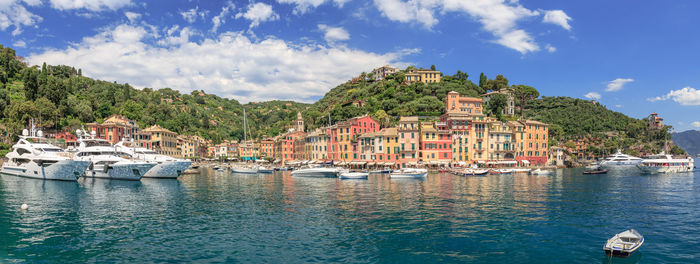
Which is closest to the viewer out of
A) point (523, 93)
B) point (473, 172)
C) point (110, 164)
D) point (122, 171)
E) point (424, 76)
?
point (122, 171)

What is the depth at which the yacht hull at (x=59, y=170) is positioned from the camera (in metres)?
52.5

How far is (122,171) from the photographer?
56281 millimetres

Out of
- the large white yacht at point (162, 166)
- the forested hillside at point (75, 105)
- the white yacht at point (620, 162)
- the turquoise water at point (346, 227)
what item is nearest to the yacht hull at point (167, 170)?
the large white yacht at point (162, 166)

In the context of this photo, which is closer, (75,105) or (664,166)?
(664,166)

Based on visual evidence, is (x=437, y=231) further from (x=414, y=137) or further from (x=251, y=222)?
(x=414, y=137)

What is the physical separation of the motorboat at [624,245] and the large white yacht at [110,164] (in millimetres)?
55379

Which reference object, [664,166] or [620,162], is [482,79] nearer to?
[620,162]

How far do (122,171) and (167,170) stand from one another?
604 centimetres

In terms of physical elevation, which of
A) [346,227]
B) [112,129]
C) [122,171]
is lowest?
[346,227]

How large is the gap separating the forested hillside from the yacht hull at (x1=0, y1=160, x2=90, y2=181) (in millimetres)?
39243

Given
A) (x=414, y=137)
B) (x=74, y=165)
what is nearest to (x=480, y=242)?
(x=74, y=165)

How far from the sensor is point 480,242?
67.0 feet

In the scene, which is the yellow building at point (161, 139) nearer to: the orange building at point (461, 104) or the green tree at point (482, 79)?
the orange building at point (461, 104)

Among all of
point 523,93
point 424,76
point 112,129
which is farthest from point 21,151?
point 523,93
